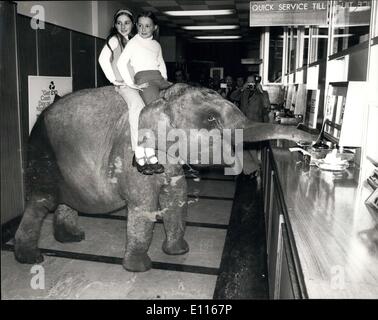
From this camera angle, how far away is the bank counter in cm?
100

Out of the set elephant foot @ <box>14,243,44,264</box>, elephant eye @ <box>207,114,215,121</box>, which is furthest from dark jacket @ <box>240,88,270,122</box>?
elephant foot @ <box>14,243,44,264</box>

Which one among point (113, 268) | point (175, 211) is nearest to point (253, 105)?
point (175, 211)

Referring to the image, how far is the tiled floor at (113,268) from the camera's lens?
88.3 inches

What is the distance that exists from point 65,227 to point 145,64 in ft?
4.88

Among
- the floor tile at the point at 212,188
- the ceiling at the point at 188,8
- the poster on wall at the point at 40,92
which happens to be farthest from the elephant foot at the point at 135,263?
the ceiling at the point at 188,8

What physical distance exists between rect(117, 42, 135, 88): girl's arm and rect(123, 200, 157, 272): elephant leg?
2.44ft

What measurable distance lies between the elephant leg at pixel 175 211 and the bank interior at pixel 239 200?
8 centimetres

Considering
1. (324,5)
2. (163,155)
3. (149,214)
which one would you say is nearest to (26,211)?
(149,214)

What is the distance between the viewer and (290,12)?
116 inches

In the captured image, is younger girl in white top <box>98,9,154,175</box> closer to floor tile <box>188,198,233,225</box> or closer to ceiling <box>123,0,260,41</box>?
floor tile <box>188,198,233,225</box>

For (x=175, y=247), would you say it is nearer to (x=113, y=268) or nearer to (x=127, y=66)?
(x=113, y=268)

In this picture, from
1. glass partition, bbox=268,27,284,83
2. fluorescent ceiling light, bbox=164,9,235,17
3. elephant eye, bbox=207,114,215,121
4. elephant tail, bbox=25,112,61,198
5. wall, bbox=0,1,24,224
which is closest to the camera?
elephant eye, bbox=207,114,215,121

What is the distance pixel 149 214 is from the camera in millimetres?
2396
